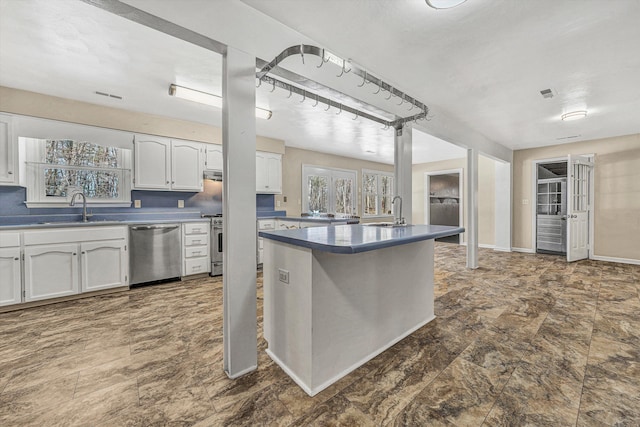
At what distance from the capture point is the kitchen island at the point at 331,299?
65.7 inches

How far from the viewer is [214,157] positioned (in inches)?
182

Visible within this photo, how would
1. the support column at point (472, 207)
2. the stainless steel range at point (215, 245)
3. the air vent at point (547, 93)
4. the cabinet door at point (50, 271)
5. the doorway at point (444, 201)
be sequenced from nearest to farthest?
the cabinet door at point (50, 271)
the air vent at point (547, 93)
the stainless steel range at point (215, 245)
the support column at point (472, 207)
the doorway at point (444, 201)

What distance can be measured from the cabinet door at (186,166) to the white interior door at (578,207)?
264 inches

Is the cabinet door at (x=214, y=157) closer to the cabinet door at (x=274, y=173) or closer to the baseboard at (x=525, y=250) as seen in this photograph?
the cabinet door at (x=274, y=173)

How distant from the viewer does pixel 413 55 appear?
2459 millimetres

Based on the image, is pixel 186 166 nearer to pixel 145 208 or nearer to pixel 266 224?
pixel 145 208

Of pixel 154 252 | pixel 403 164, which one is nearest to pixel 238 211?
pixel 403 164

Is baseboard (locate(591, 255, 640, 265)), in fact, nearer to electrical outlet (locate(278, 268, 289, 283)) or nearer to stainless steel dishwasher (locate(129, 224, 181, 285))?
electrical outlet (locate(278, 268, 289, 283))

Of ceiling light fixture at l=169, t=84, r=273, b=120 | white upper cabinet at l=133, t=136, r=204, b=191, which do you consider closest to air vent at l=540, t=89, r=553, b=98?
ceiling light fixture at l=169, t=84, r=273, b=120

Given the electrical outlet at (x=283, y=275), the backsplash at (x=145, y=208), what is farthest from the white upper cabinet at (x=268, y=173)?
the electrical outlet at (x=283, y=275)

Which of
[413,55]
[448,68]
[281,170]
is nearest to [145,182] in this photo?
[281,170]

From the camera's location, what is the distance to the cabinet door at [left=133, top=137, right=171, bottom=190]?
396 centimetres

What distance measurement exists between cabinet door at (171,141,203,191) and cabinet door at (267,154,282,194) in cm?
Result: 125

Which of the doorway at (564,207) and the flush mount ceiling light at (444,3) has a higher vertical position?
the flush mount ceiling light at (444,3)
